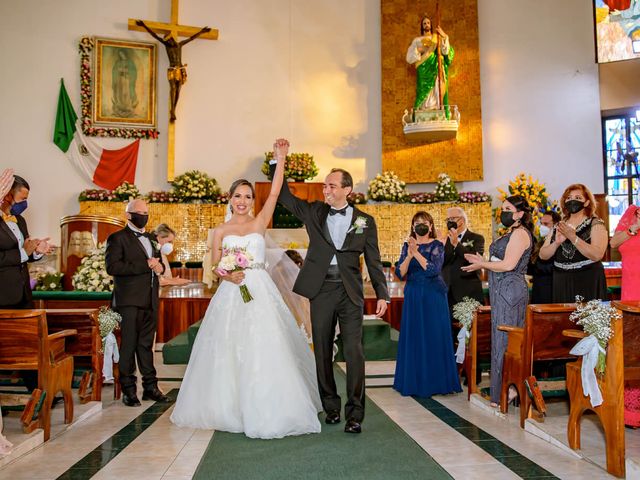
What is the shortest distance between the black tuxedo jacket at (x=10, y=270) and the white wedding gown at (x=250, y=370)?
150cm

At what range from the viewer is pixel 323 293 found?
443 cm

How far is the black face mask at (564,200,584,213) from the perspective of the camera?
197 inches

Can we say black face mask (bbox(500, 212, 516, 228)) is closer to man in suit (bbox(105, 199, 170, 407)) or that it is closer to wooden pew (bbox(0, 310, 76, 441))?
man in suit (bbox(105, 199, 170, 407))

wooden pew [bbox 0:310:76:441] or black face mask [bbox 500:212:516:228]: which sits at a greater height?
black face mask [bbox 500:212:516:228]

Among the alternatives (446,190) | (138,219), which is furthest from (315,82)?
(138,219)

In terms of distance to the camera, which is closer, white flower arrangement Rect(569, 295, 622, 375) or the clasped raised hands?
white flower arrangement Rect(569, 295, 622, 375)

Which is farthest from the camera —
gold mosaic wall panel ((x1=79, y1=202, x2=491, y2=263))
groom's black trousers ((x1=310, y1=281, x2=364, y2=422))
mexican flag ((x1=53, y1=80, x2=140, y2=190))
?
mexican flag ((x1=53, y1=80, x2=140, y2=190))

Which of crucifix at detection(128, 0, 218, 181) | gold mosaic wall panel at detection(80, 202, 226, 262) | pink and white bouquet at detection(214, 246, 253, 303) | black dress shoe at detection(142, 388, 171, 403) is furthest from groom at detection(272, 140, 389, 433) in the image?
crucifix at detection(128, 0, 218, 181)

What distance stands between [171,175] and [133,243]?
929 centimetres

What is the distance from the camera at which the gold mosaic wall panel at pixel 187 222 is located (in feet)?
44.1

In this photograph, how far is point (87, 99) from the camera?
1427 centimetres

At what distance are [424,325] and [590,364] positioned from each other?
210 centimetres

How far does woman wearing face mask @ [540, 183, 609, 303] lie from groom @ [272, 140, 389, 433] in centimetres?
173

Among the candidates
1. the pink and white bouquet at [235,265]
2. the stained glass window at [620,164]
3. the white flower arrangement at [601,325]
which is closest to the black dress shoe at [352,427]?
the pink and white bouquet at [235,265]
